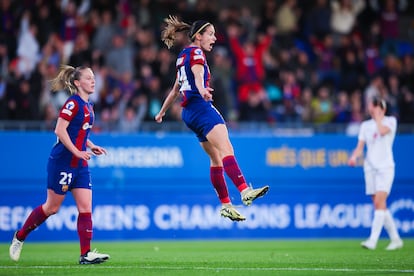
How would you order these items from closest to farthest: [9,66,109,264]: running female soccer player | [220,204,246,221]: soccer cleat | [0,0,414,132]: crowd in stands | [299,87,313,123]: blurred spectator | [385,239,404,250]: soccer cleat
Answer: [9,66,109,264]: running female soccer player < [220,204,246,221]: soccer cleat < [385,239,404,250]: soccer cleat < [0,0,414,132]: crowd in stands < [299,87,313,123]: blurred spectator

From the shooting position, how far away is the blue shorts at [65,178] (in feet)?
36.8

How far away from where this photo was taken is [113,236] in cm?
1825

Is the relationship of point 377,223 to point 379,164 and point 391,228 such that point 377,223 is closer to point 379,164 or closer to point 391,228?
point 391,228

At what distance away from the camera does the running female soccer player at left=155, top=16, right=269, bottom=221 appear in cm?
1136

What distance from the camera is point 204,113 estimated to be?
454 inches

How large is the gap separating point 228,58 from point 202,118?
11.2 meters

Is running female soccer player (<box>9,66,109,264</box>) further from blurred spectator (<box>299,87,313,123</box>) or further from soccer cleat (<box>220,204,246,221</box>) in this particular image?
blurred spectator (<box>299,87,313,123</box>)

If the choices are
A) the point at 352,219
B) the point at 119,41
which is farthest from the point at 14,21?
the point at 352,219

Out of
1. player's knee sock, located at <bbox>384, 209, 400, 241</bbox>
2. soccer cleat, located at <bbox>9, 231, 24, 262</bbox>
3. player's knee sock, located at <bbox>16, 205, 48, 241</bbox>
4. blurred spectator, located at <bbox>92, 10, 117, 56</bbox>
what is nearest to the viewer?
player's knee sock, located at <bbox>16, 205, 48, 241</bbox>

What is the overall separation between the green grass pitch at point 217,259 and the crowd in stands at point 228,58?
3887 mm

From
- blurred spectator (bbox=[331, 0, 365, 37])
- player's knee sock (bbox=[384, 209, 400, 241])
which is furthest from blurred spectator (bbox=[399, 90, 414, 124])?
Result: player's knee sock (bbox=[384, 209, 400, 241])

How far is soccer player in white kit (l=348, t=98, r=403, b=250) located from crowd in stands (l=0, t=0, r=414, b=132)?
18.0ft

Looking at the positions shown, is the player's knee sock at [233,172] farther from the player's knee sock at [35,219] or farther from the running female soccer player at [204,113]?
the player's knee sock at [35,219]

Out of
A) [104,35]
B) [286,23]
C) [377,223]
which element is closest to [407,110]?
[286,23]
